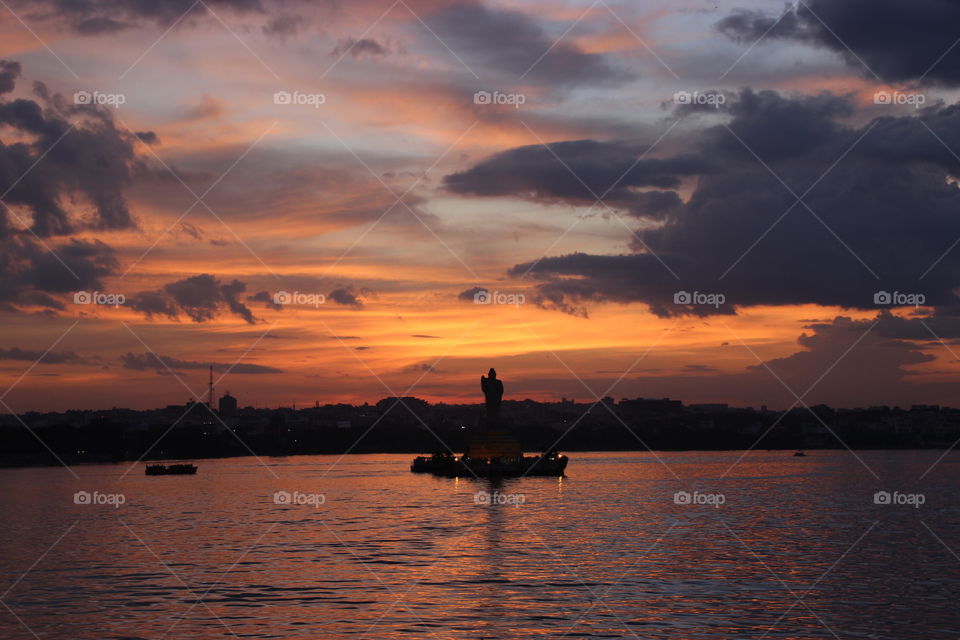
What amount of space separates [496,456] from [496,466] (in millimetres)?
3585

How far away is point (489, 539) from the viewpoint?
70938 millimetres

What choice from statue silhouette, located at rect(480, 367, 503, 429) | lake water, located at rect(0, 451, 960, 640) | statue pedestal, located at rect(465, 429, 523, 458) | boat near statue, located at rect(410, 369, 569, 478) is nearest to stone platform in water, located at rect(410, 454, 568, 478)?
boat near statue, located at rect(410, 369, 569, 478)

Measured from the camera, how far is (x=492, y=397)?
574 feet

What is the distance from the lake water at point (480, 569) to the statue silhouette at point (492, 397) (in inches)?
2391

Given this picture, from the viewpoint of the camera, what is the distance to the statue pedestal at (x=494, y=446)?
173875 mm

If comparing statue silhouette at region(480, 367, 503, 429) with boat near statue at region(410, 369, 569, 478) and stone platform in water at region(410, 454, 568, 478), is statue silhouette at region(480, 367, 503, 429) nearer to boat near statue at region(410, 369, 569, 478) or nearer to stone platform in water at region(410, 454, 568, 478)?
boat near statue at region(410, 369, 569, 478)

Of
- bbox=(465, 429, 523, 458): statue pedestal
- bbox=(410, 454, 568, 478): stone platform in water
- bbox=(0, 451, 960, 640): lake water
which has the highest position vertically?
bbox=(465, 429, 523, 458): statue pedestal

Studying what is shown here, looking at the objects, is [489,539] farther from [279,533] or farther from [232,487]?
[232,487]

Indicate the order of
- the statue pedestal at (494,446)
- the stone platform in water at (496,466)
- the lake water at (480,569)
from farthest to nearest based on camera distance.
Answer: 1. the statue pedestal at (494,446)
2. the stone platform in water at (496,466)
3. the lake water at (480,569)

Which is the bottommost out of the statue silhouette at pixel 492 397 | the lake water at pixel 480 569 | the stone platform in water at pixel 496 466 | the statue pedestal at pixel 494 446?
the lake water at pixel 480 569

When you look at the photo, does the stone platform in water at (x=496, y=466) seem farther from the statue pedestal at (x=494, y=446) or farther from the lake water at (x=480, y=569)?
the lake water at (x=480, y=569)

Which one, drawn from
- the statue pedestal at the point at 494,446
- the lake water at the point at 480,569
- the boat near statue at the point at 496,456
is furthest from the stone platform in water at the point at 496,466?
the lake water at the point at 480,569

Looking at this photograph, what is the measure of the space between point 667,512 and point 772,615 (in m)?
56.2

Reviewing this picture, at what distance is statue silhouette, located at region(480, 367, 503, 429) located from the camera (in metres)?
175
